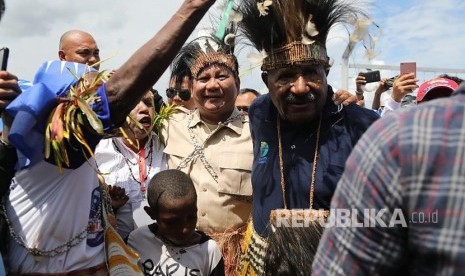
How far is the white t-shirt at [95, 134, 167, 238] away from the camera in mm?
3215

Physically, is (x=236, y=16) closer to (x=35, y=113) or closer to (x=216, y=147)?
(x=216, y=147)

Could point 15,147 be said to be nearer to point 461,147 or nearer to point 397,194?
point 397,194

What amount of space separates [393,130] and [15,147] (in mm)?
1372

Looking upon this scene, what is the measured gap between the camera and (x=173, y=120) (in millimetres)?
3637

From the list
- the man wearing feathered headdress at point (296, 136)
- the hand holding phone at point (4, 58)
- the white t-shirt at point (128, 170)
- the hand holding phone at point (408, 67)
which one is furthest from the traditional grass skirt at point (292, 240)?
the hand holding phone at point (408, 67)

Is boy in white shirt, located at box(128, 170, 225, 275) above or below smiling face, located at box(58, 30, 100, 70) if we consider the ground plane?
below

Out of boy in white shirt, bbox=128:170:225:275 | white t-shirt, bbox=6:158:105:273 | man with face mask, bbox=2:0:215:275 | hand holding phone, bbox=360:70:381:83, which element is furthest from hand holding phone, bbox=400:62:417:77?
white t-shirt, bbox=6:158:105:273

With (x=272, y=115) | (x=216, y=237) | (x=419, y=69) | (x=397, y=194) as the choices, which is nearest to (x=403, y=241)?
(x=397, y=194)

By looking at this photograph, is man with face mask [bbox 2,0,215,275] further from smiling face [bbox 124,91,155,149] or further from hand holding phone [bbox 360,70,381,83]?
hand holding phone [bbox 360,70,381,83]

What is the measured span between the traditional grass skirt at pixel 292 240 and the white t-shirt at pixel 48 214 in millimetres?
900

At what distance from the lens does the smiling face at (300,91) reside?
8.29 feet

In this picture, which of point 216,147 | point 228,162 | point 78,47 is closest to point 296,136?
point 228,162

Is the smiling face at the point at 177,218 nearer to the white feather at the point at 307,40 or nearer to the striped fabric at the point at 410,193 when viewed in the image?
the white feather at the point at 307,40

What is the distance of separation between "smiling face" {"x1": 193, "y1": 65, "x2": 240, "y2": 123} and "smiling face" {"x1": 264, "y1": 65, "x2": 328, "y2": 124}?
790 millimetres
